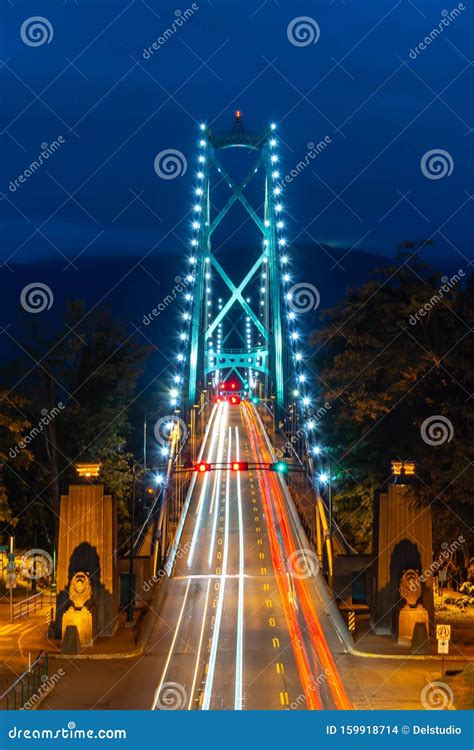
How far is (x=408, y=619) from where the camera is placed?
28.0 meters

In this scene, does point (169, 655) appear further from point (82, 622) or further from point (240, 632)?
point (240, 632)

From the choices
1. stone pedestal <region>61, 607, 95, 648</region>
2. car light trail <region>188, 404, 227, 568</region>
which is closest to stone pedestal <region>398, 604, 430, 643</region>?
stone pedestal <region>61, 607, 95, 648</region>

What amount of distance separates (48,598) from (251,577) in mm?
6859

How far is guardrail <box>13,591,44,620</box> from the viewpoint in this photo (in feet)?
Result: 108

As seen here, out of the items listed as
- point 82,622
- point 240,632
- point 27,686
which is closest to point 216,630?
point 240,632

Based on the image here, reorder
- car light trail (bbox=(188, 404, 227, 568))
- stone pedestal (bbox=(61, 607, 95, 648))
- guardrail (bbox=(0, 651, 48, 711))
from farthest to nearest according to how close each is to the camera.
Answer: car light trail (bbox=(188, 404, 227, 568)) → stone pedestal (bbox=(61, 607, 95, 648)) → guardrail (bbox=(0, 651, 48, 711))

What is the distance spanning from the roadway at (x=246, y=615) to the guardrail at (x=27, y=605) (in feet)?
12.6

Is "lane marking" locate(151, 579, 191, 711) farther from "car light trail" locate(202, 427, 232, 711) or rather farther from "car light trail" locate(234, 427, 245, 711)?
"car light trail" locate(234, 427, 245, 711)

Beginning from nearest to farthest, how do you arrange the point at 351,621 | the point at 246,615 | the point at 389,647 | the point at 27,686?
the point at 27,686 < the point at 389,647 < the point at 351,621 < the point at 246,615

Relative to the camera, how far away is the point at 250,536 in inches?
1898

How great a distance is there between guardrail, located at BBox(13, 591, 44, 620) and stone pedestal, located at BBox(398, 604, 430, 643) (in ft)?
35.8

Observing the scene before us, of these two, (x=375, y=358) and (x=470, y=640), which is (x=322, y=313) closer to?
(x=375, y=358)

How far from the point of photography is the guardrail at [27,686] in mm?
20547

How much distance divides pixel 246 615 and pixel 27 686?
1096 cm
